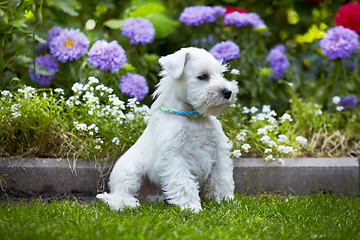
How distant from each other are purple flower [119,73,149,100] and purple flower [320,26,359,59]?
6.87 ft

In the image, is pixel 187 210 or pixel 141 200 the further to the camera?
pixel 141 200

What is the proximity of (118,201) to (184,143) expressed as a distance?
0.65 metres

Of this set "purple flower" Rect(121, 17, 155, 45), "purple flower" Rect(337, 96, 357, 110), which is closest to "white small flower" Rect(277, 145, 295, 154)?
"purple flower" Rect(337, 96, 357, 110)

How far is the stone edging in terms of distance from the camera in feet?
12.6

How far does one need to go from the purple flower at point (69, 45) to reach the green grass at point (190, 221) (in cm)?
159

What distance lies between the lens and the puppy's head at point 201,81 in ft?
10.5

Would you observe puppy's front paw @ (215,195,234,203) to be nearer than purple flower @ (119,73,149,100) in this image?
Yes

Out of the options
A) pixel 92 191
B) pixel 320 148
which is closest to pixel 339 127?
pixel 320 148

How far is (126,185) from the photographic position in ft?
11.3

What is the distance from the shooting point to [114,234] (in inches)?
99.4

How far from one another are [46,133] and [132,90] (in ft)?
3.15

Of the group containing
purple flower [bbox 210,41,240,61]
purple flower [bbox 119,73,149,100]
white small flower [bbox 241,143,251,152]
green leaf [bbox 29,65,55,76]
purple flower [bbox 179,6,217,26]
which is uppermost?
purple flower [bbox 179,6,217,26]

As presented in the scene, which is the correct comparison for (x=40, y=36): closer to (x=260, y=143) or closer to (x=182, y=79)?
(x=182, y=79)

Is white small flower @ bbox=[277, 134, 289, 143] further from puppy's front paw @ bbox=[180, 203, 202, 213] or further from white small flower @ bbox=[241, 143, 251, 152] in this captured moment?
puppy's front paw @ bbox=[180, 203, 202, 213]
